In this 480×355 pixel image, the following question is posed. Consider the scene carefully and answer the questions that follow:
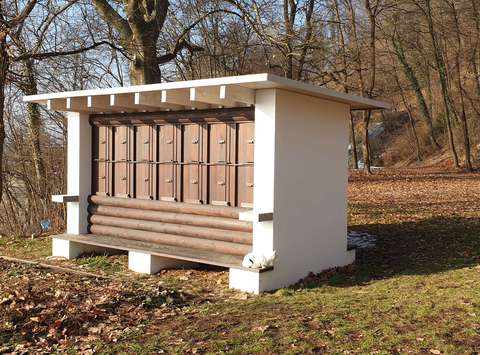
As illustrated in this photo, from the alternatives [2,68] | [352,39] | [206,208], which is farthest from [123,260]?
[352,39]

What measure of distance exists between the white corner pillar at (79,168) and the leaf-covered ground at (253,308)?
798mm

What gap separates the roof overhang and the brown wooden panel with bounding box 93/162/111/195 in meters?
0.98

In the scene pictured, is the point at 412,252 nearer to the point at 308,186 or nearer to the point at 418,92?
the point at 308,186

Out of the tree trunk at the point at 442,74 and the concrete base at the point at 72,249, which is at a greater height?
the tree trunk at the point at 442,74

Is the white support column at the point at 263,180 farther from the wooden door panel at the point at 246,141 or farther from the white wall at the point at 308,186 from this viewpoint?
the wooden door panel at the point at 246,141

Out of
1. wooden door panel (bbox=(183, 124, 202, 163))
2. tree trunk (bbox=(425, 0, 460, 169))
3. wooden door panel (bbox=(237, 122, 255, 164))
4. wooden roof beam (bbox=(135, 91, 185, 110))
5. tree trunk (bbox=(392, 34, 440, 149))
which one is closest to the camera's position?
wooden door panel (bbox=(237, 122, 255, 164))

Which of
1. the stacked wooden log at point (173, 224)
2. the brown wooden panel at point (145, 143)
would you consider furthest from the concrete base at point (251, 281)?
the brown wooden panel at point (145, 143)

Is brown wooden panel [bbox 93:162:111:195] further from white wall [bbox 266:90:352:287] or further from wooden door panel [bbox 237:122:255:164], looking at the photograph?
white wall [bbox 266:90:352:287]

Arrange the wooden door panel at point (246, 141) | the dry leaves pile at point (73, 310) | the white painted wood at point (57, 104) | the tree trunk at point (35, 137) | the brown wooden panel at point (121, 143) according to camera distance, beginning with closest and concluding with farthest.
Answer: the dry leaves pile at point (73, 310), the wooden door panel at point (246, 141), the brown wooden panel at point (121, 143), the white painted wood at point (57, 104), the tree trunk at point (35, 137)

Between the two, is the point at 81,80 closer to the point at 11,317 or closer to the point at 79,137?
the point at 79,137

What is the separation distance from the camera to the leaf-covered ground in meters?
5.11

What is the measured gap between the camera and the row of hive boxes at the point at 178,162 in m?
8.27

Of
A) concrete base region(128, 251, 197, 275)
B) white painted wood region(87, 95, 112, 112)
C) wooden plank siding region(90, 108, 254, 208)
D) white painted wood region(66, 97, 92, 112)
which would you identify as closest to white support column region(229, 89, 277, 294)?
wooden plank siding region(90, 108, 254, 208)

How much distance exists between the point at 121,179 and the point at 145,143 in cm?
86
